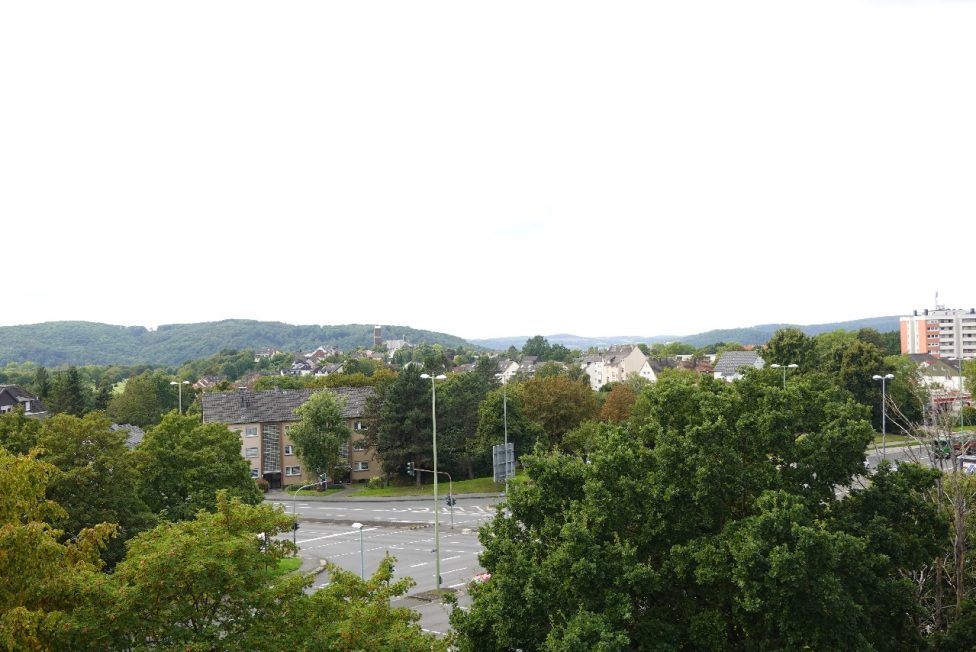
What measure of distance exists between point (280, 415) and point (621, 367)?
289ft

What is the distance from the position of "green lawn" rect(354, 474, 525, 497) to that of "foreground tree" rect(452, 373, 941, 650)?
47370 millimetres

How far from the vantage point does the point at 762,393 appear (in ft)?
64.1

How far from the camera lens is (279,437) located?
78.1 metres

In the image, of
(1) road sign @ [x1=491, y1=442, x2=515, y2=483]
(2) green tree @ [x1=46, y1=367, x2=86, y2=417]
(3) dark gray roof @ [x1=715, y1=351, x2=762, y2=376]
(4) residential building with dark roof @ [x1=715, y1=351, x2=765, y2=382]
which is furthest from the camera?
(3) dark gray roof @ [x1=715, y1=351, x2=762, y2=376]

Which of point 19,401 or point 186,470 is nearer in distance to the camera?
point 186,470

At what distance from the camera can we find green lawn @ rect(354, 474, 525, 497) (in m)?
66.8

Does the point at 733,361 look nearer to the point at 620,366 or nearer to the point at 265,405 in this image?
the point at 620,366

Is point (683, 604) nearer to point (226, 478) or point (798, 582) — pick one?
point (798, 582)

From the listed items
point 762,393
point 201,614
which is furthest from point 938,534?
point 201,614

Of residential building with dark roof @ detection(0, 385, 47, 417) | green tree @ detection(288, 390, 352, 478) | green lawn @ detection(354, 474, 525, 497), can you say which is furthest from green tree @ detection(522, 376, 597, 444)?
residential building with dark roof @ detection(0, 385, 47, 417)

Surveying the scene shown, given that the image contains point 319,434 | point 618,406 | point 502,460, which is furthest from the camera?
point 618,406

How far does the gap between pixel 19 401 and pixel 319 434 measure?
126 ft

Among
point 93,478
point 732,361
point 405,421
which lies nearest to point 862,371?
point 405,421

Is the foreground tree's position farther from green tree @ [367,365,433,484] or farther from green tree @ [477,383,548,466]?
green tree @ [367,365,433,484]
